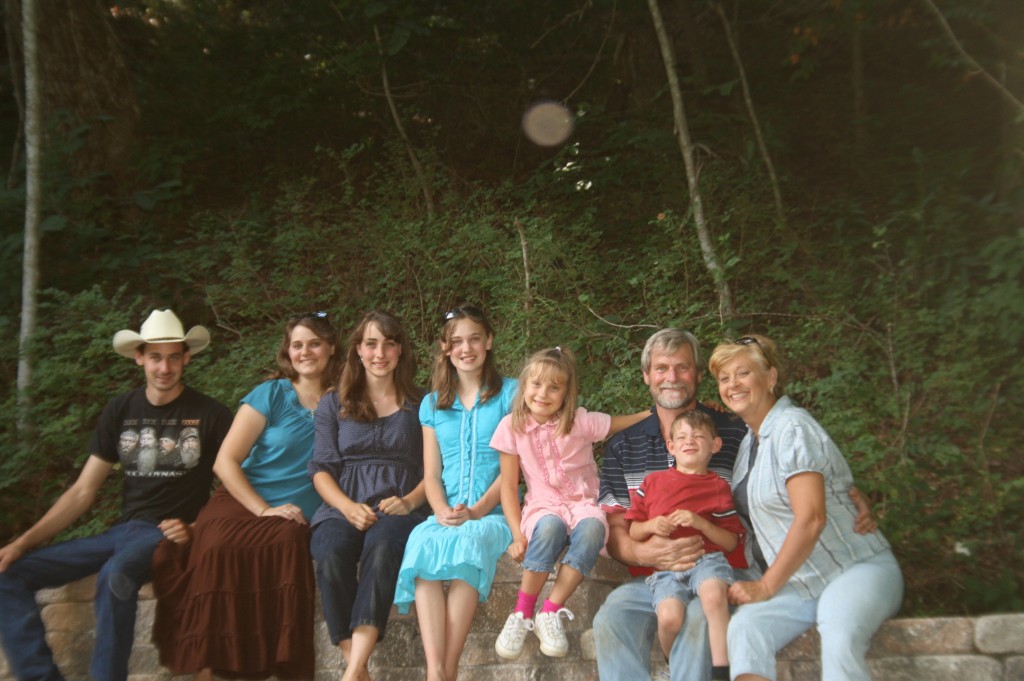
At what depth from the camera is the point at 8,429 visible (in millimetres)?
5656

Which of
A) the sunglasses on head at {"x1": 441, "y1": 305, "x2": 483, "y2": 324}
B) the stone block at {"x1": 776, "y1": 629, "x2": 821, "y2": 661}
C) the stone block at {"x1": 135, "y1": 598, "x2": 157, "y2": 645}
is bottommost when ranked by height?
the stone block at {"x1": 776, "y1": 629, "x2": 821, "y2": 661}

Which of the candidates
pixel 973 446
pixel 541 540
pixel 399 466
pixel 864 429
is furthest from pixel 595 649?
pixel 973 446

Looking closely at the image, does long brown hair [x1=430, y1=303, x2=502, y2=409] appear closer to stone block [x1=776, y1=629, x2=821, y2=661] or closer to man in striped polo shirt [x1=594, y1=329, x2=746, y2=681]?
man in striped polo shirt [x1=594, y1=329, x2=746, y2=681]

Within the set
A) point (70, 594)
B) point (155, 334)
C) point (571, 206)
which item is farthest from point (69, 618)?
point (571, 206)

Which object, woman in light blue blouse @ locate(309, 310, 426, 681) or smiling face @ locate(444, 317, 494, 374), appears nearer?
woman in light blue blouse @ locate(309, 310, 426, 681)

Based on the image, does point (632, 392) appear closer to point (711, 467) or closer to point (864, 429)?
point (864, 429)

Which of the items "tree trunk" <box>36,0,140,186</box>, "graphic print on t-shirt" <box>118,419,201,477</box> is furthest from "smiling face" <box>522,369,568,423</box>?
"tree trunk" <box>36,0,140,186</box>

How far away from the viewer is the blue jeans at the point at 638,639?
3039mm

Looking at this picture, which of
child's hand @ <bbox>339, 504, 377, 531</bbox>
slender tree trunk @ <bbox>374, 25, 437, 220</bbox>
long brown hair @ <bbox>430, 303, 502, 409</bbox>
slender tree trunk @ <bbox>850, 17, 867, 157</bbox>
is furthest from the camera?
slender tree trunk @ <bbox>850, 17, 867, 157</bbox>

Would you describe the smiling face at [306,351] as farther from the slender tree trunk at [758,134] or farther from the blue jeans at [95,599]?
the slender tree trunk at [758,134]

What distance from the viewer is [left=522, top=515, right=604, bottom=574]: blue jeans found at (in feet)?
10.8

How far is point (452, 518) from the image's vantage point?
357 centimetres

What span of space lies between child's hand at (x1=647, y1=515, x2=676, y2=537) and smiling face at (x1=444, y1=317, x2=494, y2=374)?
113cm

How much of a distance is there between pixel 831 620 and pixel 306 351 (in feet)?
8.38
